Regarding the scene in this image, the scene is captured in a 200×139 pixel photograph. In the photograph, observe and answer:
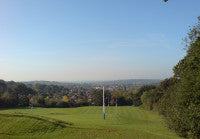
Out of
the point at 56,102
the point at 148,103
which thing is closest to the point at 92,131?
the point at 148,103

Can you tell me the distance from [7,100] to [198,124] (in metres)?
65.3

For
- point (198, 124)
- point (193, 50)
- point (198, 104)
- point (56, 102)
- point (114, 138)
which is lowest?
point (56, 102)

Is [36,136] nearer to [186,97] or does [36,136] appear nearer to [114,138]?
[114,138]

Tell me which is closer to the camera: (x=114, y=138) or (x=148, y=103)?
(x=114, y=138)

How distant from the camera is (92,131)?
597 inches

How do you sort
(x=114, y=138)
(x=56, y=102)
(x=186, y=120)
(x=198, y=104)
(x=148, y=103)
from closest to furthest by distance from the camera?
(x=114, y=138)
(x=198, y=104)
(x=186, y=120)
(x=148, y=103)
(x=56, y=102)

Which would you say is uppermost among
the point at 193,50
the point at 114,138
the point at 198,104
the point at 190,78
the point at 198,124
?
the point at 193,50

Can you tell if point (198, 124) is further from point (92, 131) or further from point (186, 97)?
point (92, 131)

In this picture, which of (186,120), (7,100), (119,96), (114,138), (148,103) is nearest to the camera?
(114,138)

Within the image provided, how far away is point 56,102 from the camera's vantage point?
70.6m

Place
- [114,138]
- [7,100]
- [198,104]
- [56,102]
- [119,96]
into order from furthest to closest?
[119,96] → [56,102] → [7,100] → [198,104] → [114,138]

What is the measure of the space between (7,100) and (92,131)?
5886cm

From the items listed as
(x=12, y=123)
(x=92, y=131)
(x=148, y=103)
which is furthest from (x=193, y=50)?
(x=148, y=103)

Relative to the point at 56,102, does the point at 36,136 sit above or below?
above
